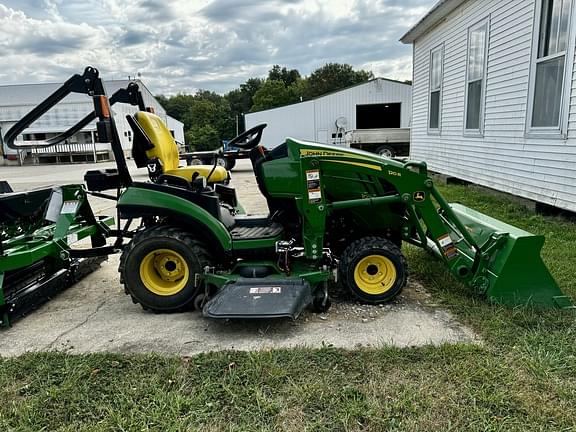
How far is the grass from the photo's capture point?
2203 mm

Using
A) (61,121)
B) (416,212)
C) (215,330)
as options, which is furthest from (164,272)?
(61,121)

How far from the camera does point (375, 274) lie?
11.9 ft

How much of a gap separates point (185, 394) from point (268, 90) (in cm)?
6272

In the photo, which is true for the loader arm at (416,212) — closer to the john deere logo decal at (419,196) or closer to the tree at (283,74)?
the john deere logo decal at (419,196)

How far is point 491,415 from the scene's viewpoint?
220 cm

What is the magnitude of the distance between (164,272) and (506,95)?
6.53m

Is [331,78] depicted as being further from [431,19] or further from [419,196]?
[419,196]

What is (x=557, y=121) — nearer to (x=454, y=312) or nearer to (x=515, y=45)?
(x=515, y=45)

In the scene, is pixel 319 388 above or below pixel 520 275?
below

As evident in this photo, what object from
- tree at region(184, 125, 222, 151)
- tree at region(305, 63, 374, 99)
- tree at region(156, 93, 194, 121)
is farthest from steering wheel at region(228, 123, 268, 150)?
tree at region(156, 93, 194, 121)

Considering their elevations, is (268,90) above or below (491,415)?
above

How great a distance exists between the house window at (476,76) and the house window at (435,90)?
1.66 metres

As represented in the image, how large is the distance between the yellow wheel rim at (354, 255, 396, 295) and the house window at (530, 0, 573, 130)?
13.4ft

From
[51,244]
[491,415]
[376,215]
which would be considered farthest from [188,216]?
[491,415]
